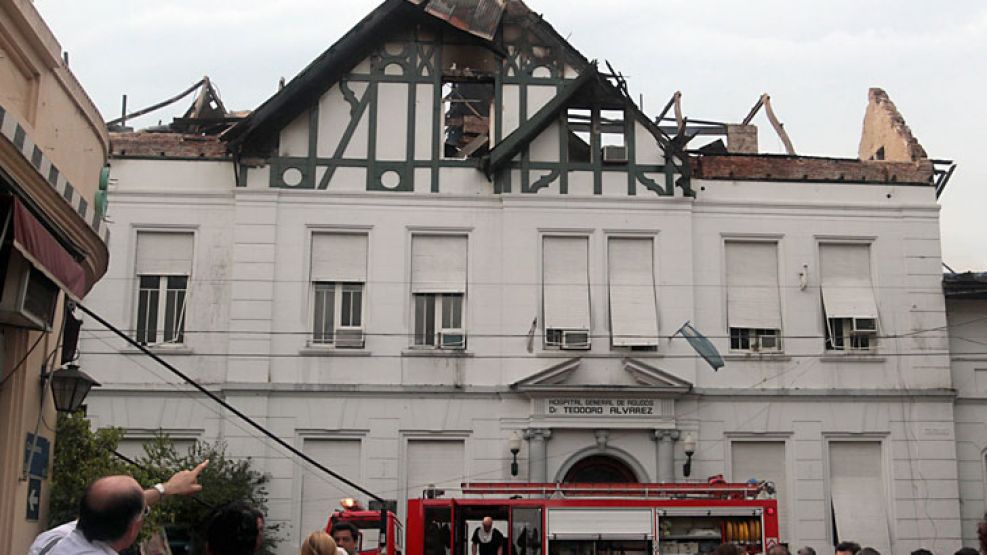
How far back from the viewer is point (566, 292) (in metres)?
26.9

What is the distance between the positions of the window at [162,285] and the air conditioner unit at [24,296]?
14.4 m

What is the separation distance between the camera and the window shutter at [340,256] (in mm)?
26844

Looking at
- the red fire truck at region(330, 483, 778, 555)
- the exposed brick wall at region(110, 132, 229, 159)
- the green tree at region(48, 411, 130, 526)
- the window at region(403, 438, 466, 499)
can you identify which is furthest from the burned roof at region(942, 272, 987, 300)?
the green tree at region(48, 411, 130, 526)

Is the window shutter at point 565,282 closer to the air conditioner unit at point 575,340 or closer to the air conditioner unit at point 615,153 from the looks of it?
the air conditioner unit at point 575,340

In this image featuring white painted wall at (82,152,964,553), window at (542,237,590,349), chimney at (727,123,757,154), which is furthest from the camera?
chimney at (727,123,757,154)

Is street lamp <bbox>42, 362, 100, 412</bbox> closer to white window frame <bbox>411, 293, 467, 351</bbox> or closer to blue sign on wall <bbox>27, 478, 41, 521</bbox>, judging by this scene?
blue sign on wall <bbox>27, 478, 41, 521</bbox>

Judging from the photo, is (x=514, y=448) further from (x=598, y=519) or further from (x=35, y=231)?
(x=35, y=231)

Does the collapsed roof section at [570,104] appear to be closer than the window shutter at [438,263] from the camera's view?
No

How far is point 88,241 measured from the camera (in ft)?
45.3

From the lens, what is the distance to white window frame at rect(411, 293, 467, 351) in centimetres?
2667

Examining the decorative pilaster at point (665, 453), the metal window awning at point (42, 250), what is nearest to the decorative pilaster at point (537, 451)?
the decorative pilaster at point (665, 453)

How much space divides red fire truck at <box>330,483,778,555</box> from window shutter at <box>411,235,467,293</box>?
6625 millimetres

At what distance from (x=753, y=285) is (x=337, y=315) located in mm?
8911

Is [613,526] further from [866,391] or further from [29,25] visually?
[29,25]
